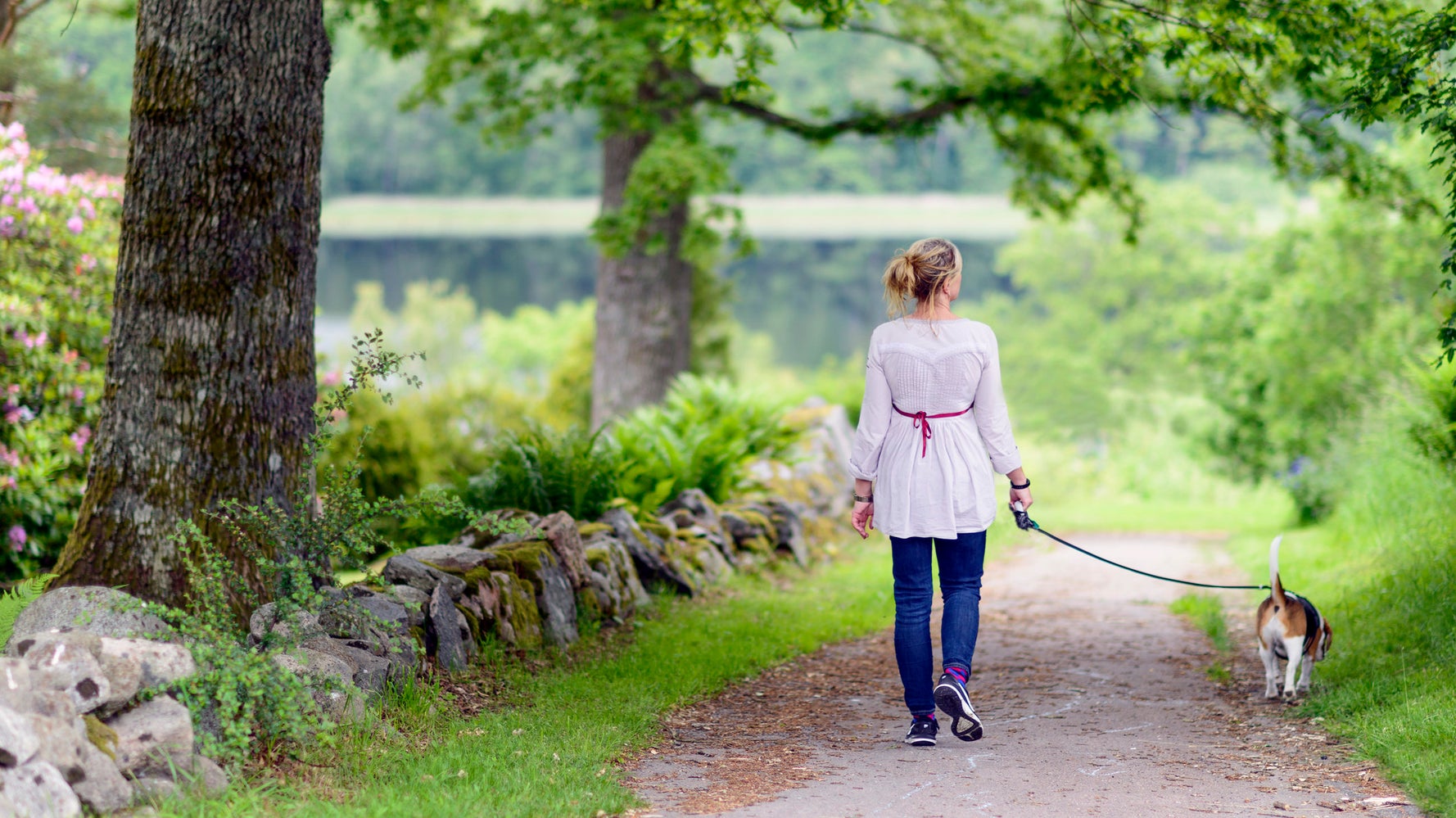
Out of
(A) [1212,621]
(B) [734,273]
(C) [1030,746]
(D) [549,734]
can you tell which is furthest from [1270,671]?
(B) [734,273]

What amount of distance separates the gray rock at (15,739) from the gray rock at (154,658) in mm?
480

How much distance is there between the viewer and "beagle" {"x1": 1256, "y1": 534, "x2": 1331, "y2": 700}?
5680 mm

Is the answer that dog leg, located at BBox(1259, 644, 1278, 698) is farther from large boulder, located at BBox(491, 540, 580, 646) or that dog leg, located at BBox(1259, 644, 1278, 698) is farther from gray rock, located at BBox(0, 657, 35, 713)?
gray rock, located at BBox(0, 657, 35, 713)

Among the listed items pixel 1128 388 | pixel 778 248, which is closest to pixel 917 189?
pixel 778 248

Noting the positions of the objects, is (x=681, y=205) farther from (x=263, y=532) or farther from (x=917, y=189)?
(x=917, y=189)

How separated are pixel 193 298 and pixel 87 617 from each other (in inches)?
57.7

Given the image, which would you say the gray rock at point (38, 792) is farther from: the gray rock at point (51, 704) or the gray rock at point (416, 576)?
the gray rock at point (416, 576)

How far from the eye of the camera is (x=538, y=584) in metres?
6.55

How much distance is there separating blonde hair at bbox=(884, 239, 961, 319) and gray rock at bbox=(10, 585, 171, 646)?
2986mm

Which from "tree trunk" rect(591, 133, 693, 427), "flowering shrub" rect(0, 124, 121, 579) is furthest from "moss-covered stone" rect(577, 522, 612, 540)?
"tree trunk" rect(591, 133, 693, 427)

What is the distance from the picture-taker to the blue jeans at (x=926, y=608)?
499 cm

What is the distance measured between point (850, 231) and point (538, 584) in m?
57.7

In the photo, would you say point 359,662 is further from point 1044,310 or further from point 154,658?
point 1044,310

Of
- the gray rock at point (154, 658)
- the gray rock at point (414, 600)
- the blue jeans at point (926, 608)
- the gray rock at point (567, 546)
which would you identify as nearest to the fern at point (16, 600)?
the gray rock at point (154, 658)
